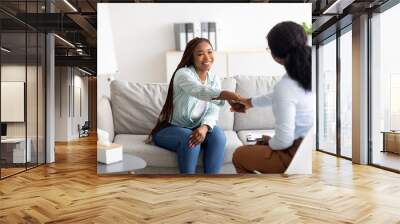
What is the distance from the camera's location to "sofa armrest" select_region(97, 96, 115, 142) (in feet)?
15.1

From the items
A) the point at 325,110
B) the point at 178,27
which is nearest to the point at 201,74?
the point at 178,27

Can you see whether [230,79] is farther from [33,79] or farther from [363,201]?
[33,79]

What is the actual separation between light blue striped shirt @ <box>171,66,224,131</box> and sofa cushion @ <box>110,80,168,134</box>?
7.7 inches

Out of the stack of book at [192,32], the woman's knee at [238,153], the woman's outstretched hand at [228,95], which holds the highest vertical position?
the stack of book at [192,32]

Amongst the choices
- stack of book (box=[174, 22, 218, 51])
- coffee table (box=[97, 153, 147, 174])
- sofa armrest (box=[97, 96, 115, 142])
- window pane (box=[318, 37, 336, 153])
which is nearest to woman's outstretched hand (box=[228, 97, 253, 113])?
stack of book (box=[174, 22, 218, 51])

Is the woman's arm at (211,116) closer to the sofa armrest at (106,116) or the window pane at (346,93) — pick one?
the sofa armrest at (106,116)

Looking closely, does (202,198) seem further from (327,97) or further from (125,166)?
(327,97)

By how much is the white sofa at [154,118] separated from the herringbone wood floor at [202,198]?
28cm

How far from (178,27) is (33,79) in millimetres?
2591

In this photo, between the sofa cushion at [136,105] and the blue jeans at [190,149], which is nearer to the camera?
the blue jeans at [190,149]

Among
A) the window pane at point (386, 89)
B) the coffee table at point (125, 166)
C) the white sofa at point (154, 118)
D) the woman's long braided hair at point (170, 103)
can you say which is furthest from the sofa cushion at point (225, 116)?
the window pane at point (386, 89)

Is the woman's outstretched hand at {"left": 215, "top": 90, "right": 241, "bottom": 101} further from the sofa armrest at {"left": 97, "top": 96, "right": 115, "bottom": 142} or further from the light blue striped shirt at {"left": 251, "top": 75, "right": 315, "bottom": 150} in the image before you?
the sofa armrest at {"left": 97, "top": 96, "right": 115, "bottom": 142}

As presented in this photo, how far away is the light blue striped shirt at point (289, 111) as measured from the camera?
441 cm

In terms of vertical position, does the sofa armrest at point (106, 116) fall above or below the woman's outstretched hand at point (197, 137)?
above
